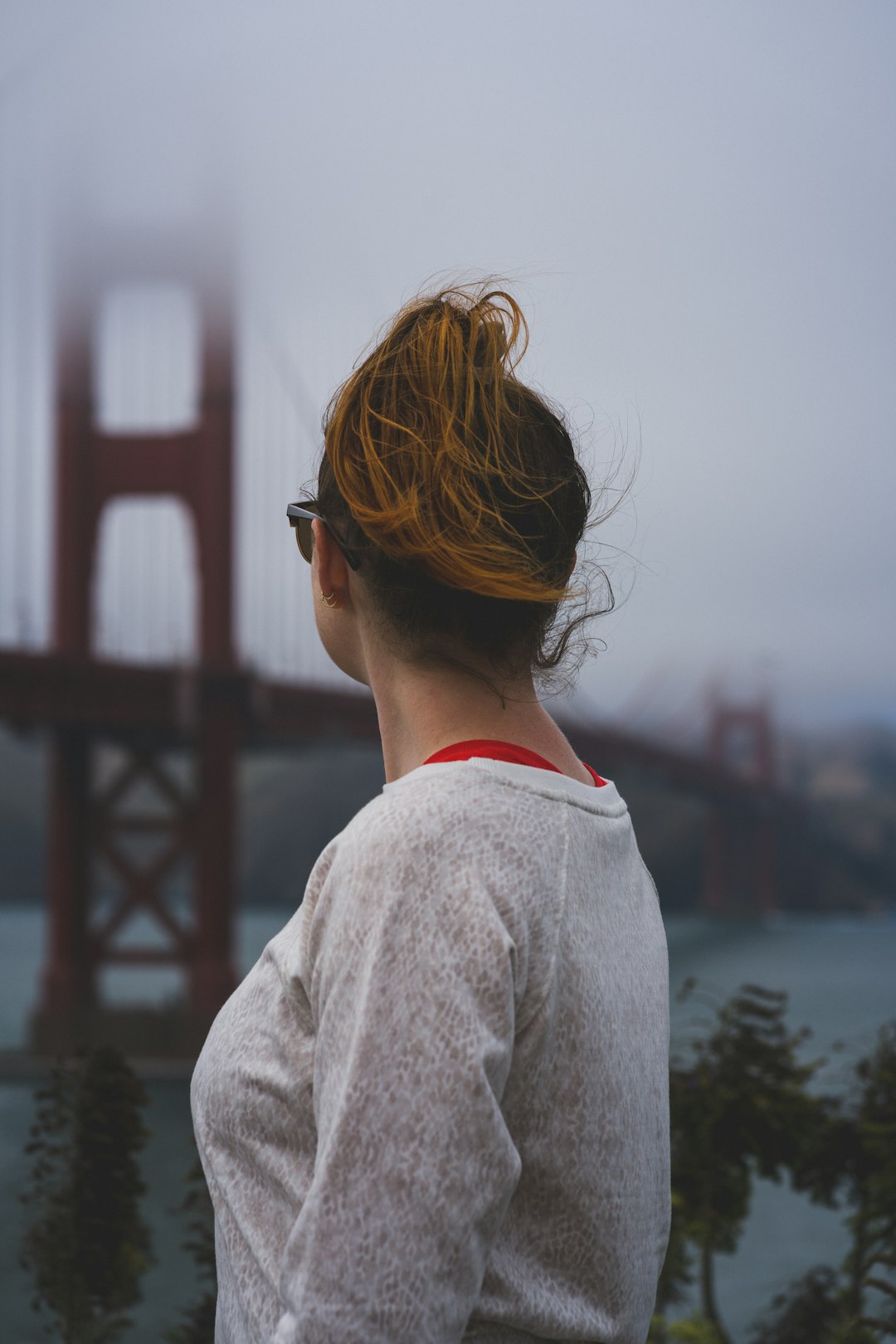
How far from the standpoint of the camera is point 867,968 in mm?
19000

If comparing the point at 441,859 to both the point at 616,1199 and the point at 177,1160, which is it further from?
the point at 177,1160

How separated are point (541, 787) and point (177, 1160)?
18.6ft

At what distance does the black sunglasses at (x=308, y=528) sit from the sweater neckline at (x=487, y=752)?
0.32 ft

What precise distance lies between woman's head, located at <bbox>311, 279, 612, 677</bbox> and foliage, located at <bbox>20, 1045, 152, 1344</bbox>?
1.17 metres

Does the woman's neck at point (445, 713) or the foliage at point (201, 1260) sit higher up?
the woman's neck at point (445, 713)

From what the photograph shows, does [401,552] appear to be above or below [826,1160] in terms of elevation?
above

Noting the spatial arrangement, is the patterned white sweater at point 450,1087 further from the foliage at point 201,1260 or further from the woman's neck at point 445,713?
the foliage at point 201,1260

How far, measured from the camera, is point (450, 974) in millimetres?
488

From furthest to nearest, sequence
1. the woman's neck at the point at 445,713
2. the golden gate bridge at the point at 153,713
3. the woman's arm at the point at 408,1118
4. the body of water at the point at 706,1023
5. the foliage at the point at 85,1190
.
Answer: the golden gate bridge at the point at 153,713
the body of water at the point at 706,1023
the foliage at the point at 85,1190
the woman's neck at the point at 445,713
the woman's arm at the point at 408,1118

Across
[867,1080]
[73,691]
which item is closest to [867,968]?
[73,691]

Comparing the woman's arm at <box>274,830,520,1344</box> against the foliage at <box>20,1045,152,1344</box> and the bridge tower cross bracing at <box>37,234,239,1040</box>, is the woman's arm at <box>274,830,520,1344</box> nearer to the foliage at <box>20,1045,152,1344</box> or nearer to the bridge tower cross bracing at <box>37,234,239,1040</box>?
the foliage at <box>20,1045,152,1344</box>

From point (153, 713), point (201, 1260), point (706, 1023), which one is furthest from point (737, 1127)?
point (153, 713)

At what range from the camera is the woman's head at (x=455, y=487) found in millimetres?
552

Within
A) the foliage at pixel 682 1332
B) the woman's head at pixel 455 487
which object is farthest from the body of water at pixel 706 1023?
the woman's head at pixel 455 487
